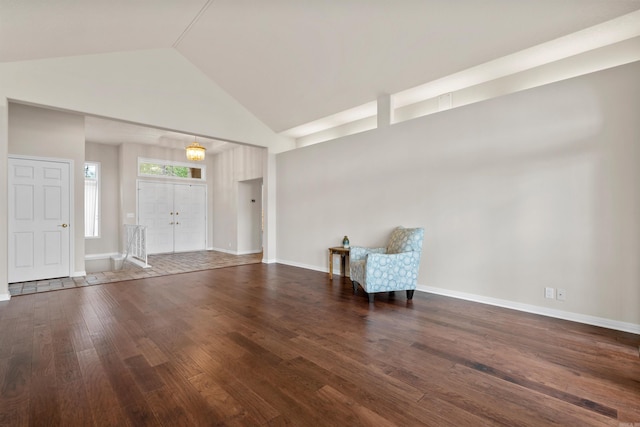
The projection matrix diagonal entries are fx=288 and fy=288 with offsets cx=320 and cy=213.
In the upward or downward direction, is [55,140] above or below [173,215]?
above

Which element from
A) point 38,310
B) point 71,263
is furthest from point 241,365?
point 71,263

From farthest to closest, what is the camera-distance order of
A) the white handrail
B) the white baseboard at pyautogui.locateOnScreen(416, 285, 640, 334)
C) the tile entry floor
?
the white handrail → the tile entry floor → the white baseboard at pyautogui.locateOnScreen(416, 285, 640, 334)

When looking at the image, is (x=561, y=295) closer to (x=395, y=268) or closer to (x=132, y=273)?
(x=395, y=268)

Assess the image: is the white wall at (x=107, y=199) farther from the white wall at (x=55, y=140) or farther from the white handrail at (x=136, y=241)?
the white wall at (x=55, y=140)

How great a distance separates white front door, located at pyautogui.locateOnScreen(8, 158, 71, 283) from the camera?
485 cm

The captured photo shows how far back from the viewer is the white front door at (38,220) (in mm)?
4852

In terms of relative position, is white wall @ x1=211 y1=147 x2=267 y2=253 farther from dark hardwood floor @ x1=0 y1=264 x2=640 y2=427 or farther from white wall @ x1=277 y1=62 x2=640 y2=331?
dark hardwood floor @ x1=0 y1=264 x2=640 y2=427

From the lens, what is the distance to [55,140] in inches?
204

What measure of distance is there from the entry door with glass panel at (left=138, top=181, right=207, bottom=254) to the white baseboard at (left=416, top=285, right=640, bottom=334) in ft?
25.2

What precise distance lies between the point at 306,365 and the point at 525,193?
10.6ft

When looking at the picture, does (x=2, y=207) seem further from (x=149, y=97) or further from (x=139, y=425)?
(x=139, y=425)

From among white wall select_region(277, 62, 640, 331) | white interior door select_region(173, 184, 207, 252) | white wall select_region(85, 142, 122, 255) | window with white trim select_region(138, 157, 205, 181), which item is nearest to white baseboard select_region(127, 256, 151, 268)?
white wall select_region(85, 142, 122, 255)

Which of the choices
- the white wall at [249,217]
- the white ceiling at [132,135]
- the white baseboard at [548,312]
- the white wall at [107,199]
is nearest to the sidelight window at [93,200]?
the white wall at [107,199]

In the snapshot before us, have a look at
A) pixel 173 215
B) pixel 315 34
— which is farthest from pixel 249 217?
pixel 315 34
